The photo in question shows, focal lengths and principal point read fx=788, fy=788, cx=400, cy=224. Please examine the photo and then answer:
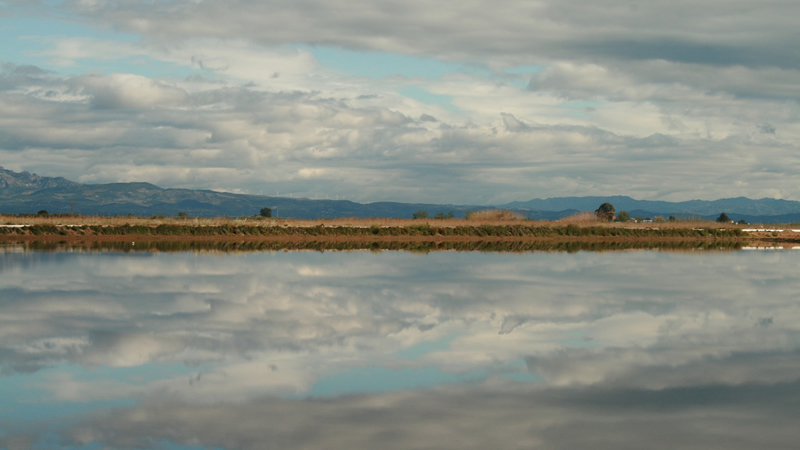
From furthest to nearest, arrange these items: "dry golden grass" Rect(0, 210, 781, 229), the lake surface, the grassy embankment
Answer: "dry golden grass" Rect(0, 210, 781, 229) → the grassy embankment → the lake surface

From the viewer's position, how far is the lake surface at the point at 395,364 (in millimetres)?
7023

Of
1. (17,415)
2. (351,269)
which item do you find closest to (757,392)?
(17,415)

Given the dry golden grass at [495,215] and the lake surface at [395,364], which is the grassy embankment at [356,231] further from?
the lake surface at [395,364]

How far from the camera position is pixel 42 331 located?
38.2 feet

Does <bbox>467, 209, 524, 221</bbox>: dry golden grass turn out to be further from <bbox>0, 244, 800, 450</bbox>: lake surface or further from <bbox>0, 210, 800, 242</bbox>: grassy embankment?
<bbox>0, 244, 800, 450</bbox>: lake surface

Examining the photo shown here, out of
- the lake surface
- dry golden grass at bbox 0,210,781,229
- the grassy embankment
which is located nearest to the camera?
the lake surface

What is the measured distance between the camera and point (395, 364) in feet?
31.8

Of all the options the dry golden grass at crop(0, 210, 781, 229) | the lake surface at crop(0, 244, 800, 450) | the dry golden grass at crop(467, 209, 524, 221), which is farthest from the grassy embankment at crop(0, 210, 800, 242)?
the lake surface at crop(0, 244, 800, 450)

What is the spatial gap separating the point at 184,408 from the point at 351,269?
1562cm

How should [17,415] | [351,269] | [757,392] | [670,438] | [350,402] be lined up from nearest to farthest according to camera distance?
1. [670,438]
2. [17,415]
3. [350,402]
4. [757,392]
5. [351,269]

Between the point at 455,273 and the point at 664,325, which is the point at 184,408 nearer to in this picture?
the point at 664,325

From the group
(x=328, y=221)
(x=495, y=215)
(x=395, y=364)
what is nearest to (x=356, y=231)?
(x=328, y=221)

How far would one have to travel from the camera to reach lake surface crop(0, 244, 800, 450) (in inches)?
277

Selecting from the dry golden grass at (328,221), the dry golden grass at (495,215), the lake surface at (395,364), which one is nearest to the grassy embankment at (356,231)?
the dry golden grass at (328,221)
